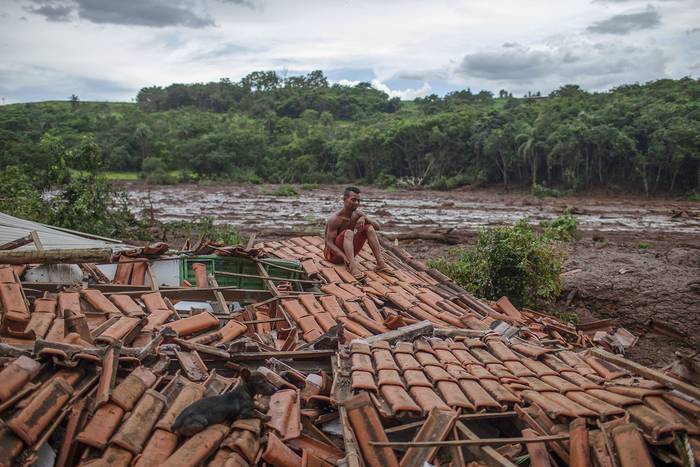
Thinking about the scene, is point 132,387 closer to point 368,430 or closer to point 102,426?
point 102,426

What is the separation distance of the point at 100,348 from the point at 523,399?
2.72 meters

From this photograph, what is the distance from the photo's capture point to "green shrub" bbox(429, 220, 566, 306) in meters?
8.20

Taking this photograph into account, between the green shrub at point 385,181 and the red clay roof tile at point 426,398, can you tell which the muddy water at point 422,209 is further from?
the red clay roof tile at point 426,398

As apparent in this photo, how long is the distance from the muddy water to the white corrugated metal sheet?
808 cm

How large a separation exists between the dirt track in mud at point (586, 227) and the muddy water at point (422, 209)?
4 centimetres

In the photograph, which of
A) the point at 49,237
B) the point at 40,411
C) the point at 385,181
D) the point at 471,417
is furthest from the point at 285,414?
the point at 385,181

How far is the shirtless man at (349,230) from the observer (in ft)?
22.9

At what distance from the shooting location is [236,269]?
6793 mm

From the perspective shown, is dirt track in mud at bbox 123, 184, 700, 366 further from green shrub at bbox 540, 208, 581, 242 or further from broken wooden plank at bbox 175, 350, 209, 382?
broken wooden plank at bbox 175, 350, 209, 382

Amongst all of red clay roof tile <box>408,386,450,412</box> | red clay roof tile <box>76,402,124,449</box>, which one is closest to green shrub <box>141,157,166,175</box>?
red clay roof tile <box>76,402,124,449</box>

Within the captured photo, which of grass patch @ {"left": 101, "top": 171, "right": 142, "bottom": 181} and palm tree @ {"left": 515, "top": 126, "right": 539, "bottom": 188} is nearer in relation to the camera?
palm tree @ {"left": 515, "top": 126, "right": 539, "bottom": 188}

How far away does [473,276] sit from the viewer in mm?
8672

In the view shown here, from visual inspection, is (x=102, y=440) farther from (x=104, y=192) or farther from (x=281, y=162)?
(x=281, y=162)

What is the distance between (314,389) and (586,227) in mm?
17687
